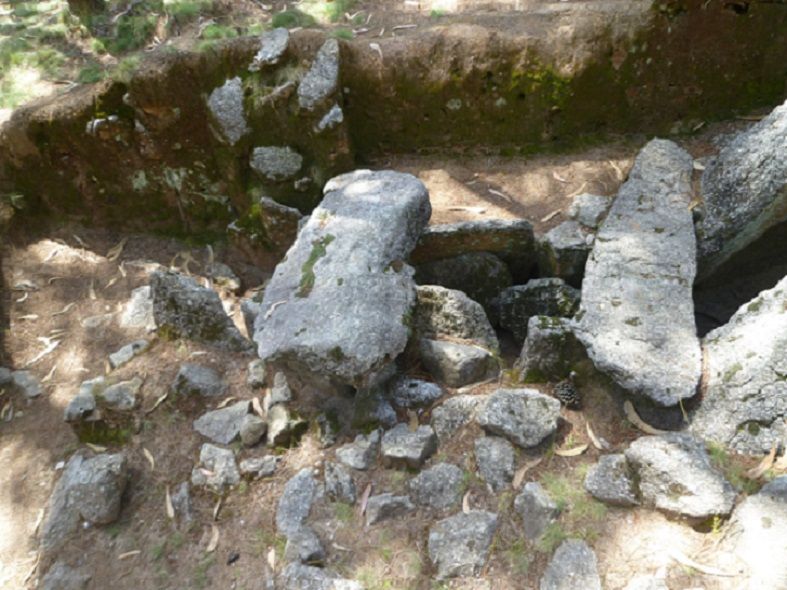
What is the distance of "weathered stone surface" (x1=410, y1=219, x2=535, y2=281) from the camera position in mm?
5020

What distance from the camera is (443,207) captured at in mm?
5723

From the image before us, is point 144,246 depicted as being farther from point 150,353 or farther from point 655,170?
point 655,170

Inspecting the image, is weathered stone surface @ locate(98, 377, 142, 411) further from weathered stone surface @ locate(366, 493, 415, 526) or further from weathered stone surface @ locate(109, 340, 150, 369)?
weathered stone surface @ locate(366, 493, 415, 526)

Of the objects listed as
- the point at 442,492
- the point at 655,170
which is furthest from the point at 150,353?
the point at 655,170

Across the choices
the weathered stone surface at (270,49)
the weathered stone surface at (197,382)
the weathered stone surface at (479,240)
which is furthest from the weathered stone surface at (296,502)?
the weathered stone surface at (270,49)

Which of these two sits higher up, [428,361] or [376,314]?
[376,314]

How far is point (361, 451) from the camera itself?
3992 mm

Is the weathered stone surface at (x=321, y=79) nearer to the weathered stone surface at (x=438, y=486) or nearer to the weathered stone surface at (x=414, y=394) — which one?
the weathered stone surface at (x=414, y=394)

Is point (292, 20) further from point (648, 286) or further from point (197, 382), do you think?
point (648, 286)

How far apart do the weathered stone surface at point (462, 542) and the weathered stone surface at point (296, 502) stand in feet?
2.64

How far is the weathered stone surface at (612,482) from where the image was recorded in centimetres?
342

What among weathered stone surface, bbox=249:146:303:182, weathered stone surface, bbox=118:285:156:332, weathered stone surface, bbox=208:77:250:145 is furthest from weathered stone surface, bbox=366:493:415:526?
weathered stone surface, bbox=208:77:250:145

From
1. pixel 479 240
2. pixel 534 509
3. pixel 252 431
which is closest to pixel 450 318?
pixel 479 240

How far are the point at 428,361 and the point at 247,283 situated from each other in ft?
8.82
